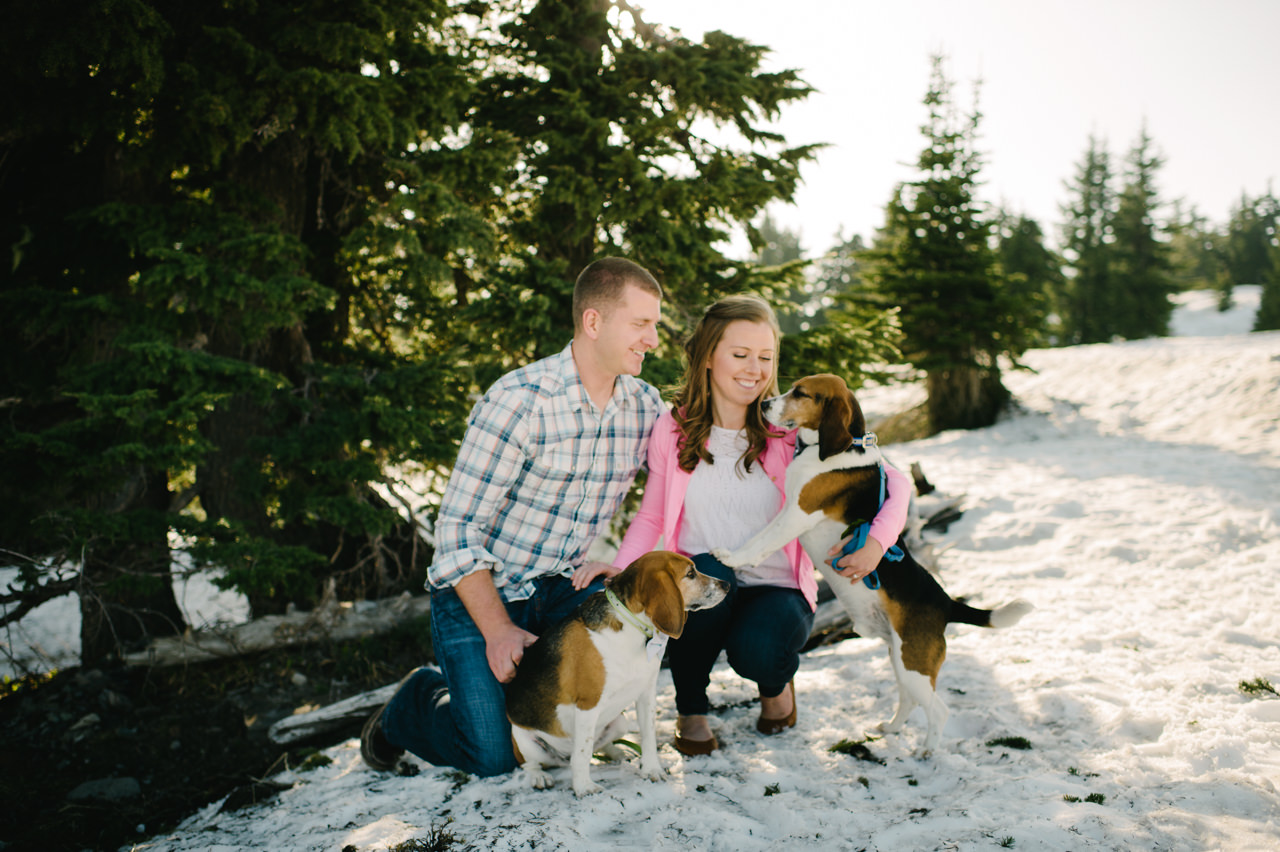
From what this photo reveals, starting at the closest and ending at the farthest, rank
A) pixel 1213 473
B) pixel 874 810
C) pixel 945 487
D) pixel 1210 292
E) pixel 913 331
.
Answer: pixel 874 810 → pixel 1213 473 → pixel 945 487 → pixel 913 331 → pixel 1210 292

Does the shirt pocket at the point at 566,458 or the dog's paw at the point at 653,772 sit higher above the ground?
the shirt pocket at the point at 566,458

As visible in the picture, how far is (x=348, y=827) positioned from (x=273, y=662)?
298cm

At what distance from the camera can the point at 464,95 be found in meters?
5.07

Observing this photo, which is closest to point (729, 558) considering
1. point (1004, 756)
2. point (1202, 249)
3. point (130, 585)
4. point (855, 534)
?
point (855, 534)

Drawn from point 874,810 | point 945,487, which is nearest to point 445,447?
point 874,810

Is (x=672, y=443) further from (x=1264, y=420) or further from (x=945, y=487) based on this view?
(x=1264, y=420)

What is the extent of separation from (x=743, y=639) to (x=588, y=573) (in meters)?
0.80

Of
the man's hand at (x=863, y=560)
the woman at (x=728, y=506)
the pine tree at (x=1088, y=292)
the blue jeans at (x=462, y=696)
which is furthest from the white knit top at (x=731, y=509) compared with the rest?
the pine tree at (x=1088, y=292)

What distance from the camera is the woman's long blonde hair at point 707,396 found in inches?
131

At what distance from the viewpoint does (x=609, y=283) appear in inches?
122

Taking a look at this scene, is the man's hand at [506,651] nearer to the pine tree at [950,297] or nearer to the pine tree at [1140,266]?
the pine tree at [950,297]

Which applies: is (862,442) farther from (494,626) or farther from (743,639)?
(494,626)

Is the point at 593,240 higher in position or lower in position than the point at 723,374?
higher

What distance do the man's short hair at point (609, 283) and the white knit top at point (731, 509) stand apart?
2.92 feet
